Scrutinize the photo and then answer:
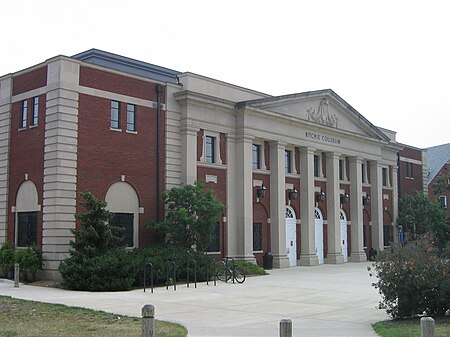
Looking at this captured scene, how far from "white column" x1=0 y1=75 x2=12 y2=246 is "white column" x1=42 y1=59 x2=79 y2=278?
3.75 meters

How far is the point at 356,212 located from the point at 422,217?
8.39m

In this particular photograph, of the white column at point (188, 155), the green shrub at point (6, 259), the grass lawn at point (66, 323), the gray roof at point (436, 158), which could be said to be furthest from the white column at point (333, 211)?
the grass lawn at point (66, 323)

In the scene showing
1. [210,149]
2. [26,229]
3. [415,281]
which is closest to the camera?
[415,281]

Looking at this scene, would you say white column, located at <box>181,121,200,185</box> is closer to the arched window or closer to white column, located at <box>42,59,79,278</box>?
the arched window

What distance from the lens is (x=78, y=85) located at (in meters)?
28.0

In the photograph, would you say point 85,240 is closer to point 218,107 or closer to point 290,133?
point 218,107

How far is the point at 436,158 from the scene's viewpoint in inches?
2662

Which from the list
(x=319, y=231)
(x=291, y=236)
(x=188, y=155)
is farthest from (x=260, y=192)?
(x=319, y=231)

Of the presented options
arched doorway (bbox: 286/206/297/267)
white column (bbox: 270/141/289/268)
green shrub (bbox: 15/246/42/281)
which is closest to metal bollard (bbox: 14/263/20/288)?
green shrub (bbox: 15/246/42/281)

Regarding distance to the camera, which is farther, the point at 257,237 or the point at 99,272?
the point at 257,237

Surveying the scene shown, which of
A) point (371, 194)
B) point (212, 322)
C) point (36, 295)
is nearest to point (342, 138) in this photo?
point (371, 194)

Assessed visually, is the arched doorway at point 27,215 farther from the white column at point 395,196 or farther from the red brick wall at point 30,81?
the white column at point 395,196

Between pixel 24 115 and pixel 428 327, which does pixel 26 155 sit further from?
pixel 428 327

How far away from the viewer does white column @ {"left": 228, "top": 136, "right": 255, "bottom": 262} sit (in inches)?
1369
